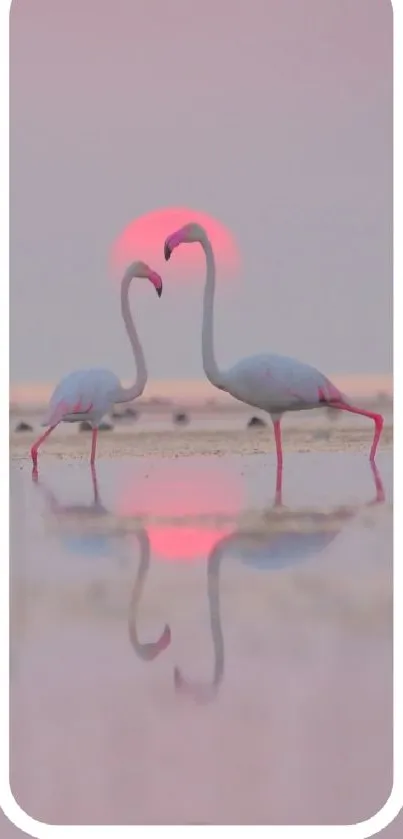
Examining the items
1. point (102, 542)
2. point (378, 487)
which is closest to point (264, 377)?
point (378, 487)

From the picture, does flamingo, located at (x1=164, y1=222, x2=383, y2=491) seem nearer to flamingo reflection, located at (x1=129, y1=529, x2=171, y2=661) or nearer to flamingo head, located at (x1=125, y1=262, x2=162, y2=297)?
flamingo head, located at (x1=125, y1=262, x2=162, y2=297)

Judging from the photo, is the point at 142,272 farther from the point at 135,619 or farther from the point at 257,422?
the point at 135,619

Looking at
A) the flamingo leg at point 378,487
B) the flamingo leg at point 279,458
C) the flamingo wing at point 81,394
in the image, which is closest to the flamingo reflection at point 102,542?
the flamingo wing at point 81,394

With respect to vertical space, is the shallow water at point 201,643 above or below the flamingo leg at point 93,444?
below

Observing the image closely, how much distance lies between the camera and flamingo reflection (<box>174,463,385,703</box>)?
1.47 m

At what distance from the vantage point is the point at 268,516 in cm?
161

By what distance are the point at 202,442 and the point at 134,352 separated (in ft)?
0.80

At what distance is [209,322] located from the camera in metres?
1.62

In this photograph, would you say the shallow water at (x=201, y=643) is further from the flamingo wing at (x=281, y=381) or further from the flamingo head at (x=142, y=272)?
the flamingo head at (x=142, y=272)

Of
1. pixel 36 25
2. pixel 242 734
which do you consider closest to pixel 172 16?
pixel 36 25

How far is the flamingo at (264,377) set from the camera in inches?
62.3

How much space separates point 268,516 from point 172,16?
31.3 inches
